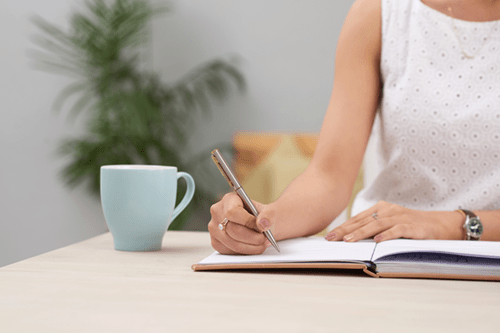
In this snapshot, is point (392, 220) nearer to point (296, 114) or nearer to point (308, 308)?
point (308, 308)

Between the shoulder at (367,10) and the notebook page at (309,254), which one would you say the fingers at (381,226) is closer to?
the notebook page at (309,254)

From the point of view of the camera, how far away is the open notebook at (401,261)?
450mm

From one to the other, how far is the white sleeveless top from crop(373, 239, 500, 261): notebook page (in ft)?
1.44

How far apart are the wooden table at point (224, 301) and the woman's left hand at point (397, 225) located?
0.15 meters

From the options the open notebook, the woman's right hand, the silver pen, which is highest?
the silver pen

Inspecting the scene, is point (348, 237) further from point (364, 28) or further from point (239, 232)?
point (364, 28)

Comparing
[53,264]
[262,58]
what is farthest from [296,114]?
[53,264]

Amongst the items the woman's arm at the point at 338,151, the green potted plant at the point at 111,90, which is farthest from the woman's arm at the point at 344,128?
the green potted plant at the point at 111,90

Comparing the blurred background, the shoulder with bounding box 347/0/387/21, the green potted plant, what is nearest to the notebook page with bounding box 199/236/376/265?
the shoulder with bounding box 347/0/387/21

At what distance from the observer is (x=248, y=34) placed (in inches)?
90.7

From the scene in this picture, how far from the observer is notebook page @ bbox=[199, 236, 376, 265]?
471 mm

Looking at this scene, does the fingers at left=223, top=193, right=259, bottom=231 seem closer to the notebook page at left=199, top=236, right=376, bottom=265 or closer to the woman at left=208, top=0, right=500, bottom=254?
the notebook page at left=199, top=236, right=376, bottom=265

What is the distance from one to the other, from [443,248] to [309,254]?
0.13m

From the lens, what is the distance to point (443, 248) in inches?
18.6
